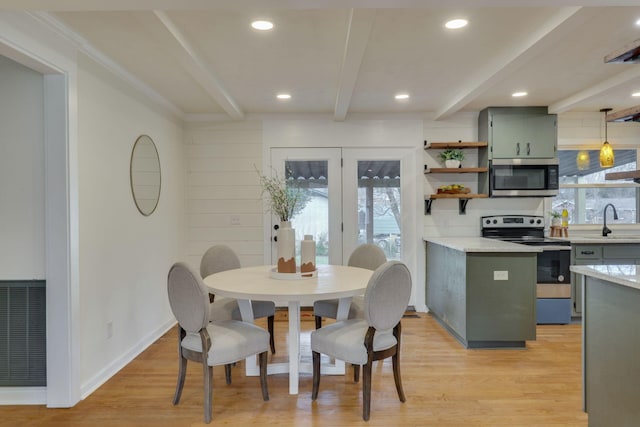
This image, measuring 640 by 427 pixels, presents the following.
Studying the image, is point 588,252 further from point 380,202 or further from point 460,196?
point 380,202

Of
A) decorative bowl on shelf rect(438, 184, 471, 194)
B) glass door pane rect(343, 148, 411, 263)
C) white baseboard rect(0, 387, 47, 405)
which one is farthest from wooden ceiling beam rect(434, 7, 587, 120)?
white baseboard rect(0, 387, 47, 405)

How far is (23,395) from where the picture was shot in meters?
2.53

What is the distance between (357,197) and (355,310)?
1.98 meters

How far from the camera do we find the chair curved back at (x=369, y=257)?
341 centimetres

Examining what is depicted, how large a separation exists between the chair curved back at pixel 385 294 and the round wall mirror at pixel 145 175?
2.28 metres

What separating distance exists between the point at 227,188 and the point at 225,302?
6.12 ft

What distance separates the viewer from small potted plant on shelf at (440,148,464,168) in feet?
14.8

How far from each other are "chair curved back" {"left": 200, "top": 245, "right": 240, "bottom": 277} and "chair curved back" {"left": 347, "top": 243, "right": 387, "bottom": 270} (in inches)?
43.0

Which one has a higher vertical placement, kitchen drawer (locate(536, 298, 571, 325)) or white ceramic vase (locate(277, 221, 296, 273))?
white ceramic vase (locate(277, 221, 296, 273))

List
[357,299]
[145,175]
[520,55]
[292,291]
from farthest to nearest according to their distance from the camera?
1. [145,175]
2. [357,299]
3. [520,55]
4. [292,291]

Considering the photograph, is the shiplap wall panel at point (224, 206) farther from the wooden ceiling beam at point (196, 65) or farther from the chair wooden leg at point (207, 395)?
the chair wooden leg at point (207, 395)

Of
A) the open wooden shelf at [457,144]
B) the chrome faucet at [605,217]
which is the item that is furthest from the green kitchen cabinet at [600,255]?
the open wooden shelf at [457,144]

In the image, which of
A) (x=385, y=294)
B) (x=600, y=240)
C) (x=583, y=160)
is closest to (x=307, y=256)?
(x=385, y=294)

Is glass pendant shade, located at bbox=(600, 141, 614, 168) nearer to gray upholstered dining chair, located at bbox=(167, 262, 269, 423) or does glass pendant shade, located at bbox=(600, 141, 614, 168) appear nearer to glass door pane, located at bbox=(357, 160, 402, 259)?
glass door pane, located at bbox=(357, 160, 402, 259)
